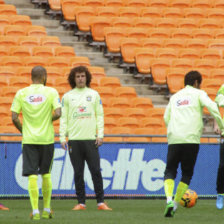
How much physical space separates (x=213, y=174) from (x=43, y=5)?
10.1m

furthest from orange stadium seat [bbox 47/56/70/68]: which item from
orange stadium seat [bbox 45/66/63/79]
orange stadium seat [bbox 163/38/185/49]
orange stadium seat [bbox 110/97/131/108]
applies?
orange stadium seat [bbox 163/38/185/49]

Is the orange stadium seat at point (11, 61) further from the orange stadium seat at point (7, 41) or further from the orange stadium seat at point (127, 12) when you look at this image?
the orange stadium seat at point (127, 12)

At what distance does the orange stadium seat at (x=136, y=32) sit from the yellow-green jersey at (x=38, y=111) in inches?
431

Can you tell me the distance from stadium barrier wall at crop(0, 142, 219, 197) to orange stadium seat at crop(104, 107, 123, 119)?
257 cm

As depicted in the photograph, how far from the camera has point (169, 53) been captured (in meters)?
18.4

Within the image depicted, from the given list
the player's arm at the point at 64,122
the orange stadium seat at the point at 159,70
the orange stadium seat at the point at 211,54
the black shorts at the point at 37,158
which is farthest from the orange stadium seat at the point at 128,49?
the black shorts at the point at 37,158

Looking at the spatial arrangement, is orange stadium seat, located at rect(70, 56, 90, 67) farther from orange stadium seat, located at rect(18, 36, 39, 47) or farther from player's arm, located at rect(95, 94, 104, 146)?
player's arm, located at rect(95, 94, 104, 146)

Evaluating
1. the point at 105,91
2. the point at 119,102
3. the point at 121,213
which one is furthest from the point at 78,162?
the point at 105,91

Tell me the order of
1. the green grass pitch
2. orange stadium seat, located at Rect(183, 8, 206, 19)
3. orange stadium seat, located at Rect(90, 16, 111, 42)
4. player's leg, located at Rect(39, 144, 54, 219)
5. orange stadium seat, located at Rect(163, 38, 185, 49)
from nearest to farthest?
the green grass pitch → player's leg, located at Rect(39, 144, 54, 219) → orange stadium seat, located at Rect(163, 38, 185, 49) → orange stadium seat, located at Rect(90, 16, 111, 42) → orange stadium seat, located at Rect(183, 8, 206, 19)

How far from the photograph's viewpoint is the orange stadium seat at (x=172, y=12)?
20.7 m

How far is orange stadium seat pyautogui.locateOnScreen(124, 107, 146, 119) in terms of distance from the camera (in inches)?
609

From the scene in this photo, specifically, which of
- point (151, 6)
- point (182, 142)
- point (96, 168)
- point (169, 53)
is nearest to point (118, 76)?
point (169, 53)

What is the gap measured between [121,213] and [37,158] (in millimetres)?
1680

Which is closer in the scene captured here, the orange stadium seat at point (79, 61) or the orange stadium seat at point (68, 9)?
the orange stadium seat at point (79, 61)
